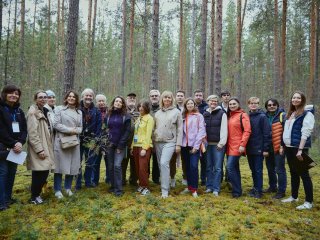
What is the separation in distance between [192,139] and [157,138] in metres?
0.77

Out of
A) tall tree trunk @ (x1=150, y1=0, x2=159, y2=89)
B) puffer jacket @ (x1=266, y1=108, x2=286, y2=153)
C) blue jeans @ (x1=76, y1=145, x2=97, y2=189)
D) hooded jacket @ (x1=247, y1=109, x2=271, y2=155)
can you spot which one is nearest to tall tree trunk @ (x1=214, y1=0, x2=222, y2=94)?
tall tree trunk @ (x1=150, y1=0, x2=159, y2=89)

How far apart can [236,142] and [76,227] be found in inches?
143

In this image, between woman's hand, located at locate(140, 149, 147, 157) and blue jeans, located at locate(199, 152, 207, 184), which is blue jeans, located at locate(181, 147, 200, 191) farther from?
woman's hand, located at locate(140, 149, 147, 157)

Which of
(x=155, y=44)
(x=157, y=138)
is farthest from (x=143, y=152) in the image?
(x=155, y=44)

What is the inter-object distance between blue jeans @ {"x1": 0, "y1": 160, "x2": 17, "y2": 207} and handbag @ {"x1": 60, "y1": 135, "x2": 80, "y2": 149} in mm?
988

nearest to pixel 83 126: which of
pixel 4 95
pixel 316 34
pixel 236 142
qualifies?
pixel 4 95

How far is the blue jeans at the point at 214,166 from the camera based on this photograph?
20.6 feet

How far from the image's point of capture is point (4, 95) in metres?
5.22

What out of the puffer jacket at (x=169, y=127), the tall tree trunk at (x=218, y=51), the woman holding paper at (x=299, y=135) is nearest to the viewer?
the woman holding paper at (x=299, y=135)

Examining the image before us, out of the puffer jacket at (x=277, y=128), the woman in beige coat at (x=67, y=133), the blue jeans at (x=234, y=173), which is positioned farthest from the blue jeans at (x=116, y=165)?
the puffer jacket at (x=277, y=128)

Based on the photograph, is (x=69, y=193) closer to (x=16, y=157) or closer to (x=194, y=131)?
(x=16, y=157)

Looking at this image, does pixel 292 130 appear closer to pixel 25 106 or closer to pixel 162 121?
pixel 162 121

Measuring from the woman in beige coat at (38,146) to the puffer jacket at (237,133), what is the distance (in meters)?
3.77

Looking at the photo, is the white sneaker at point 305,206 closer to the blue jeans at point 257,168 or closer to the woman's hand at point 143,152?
the blue jeans at point 257,168
